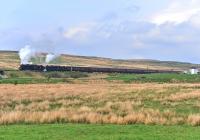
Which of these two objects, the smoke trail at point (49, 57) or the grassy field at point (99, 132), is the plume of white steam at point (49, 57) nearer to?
the smoke trail at point (49, 57)

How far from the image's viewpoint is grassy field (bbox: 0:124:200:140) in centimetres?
2017

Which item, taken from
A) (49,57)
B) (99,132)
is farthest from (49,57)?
(99,132)

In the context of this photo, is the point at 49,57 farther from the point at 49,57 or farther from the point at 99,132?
the point at 99,132

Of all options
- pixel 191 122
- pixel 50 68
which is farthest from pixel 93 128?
pixel 50 68

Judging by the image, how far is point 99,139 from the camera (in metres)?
19.7

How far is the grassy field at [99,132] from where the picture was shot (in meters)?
20.2

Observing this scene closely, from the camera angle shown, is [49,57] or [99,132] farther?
[49,57]

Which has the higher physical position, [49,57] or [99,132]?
[49,57]

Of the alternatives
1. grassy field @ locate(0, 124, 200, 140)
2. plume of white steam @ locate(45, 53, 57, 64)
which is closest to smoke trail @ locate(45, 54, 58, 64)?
plume of white steam @ locate(45, 53, 57, 64)

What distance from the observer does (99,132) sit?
2197 centimetres

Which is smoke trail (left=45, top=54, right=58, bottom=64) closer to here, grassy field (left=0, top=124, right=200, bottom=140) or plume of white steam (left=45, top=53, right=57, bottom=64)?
plume of white steam (left=45, top=53, right=57, bottom=64)

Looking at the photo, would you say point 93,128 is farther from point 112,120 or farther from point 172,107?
point 172,107

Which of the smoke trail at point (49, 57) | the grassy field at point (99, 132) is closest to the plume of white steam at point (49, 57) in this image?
the smoke trail at point (49, 57)

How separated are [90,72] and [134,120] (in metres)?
130
